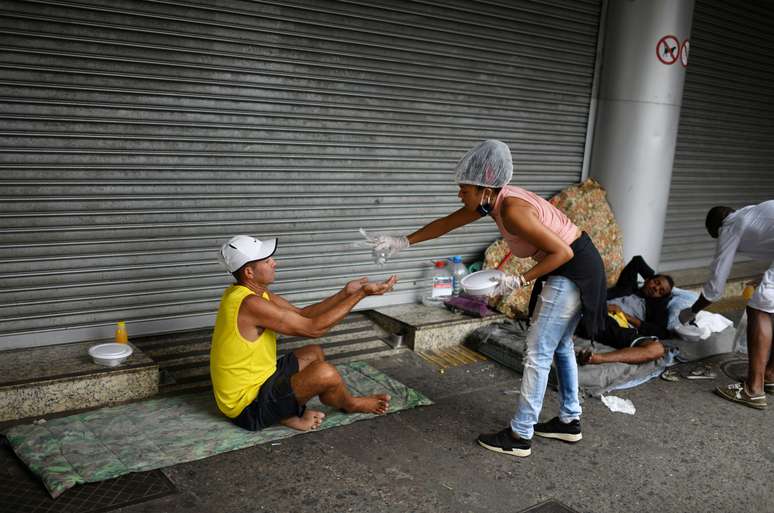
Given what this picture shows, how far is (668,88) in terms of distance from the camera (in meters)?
7.12

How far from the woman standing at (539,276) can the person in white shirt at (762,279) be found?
1380mm

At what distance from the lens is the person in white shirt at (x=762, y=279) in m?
4.98

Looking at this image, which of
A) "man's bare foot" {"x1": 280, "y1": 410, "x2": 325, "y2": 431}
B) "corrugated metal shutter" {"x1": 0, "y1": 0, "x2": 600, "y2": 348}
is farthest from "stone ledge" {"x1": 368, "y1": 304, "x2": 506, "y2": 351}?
"man's bare foot" {"x1": 280, "y1": 410, "x2": 325, "y2": 431}

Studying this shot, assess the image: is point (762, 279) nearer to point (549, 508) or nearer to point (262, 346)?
point (549, 508)

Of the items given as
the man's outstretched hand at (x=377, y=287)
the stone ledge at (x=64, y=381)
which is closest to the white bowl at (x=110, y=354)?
the stone ledge at (x=64, y=381)

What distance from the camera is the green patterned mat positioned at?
360 centimetres

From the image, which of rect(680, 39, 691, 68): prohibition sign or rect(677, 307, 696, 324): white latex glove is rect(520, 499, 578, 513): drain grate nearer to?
rect(677, 307, 696, 324): white latex glove

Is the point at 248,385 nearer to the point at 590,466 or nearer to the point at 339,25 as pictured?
the point at 590,466

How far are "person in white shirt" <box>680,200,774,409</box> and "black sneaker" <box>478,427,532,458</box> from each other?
1895 millimetres

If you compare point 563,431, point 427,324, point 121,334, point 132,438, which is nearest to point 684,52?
point 427,324

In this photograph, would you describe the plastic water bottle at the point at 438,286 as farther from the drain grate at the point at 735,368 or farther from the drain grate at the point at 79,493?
the drain grate at the point at 79,493

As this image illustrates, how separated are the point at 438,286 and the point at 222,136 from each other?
93.5 inches

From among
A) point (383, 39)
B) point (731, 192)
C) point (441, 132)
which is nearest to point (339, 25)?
point (383, 39)

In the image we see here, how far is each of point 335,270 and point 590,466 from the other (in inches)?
105
